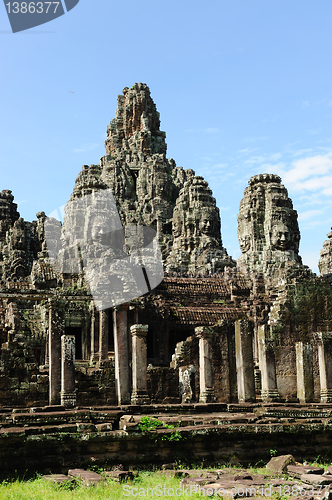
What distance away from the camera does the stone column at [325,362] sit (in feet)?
64.1

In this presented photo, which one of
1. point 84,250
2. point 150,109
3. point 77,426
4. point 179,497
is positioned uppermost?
point 150,109

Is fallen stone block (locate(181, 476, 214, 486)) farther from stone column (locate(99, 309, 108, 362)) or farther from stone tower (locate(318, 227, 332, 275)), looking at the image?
stone tower (locate(318, 227, 332, 275))

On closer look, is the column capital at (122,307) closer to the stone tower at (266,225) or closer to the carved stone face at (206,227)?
the stone tower at (266,225)

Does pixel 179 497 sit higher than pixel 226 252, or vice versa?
pixel 226 252

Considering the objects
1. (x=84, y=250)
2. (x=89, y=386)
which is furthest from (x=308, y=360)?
(x=84, y=250)

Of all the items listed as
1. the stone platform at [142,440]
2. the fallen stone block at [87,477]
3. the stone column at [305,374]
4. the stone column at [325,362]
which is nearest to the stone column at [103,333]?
the stone column at [305,374]

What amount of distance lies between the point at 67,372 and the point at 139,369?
1.97 metres

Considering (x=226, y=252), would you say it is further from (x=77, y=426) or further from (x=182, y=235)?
(x=77, y=426)

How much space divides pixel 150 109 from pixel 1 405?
196 feet

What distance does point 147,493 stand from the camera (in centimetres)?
912

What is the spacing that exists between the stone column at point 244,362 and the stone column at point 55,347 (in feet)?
17.2

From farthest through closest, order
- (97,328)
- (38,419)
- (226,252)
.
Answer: (226,252) → (97,328) → (38,419)

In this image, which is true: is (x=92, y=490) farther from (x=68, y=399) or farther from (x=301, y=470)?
(x=68, y=399)

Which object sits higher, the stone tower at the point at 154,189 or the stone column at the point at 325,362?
the stone tower at the point at 154,189
